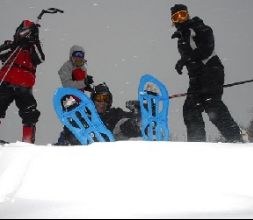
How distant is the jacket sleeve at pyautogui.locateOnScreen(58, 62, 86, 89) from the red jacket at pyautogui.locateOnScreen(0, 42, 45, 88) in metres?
0.31

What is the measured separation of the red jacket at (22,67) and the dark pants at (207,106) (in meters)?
1.96

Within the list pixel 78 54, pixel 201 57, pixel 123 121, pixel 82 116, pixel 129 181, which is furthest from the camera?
pixel 78 54

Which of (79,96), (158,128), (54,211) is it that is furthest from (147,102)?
(54,211)

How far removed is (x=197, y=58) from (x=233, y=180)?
2.59 m

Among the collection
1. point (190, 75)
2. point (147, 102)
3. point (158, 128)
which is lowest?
point (158, 128)

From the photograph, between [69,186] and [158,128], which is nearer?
[69,186]

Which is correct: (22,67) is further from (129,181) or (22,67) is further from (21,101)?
(129,181)

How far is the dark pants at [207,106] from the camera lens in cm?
376

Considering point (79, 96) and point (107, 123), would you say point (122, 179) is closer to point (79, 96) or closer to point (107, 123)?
point (79, 96)

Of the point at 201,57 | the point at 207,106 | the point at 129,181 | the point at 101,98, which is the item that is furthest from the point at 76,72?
the point at 129,181

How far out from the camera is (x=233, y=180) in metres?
1.72

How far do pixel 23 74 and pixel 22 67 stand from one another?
4.0 inches

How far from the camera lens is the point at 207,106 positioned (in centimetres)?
395

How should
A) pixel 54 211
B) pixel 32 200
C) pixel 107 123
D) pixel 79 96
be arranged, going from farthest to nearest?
pixel 107 123 < pixel 79 96 < pixel 32 200 < pixel 54 211
